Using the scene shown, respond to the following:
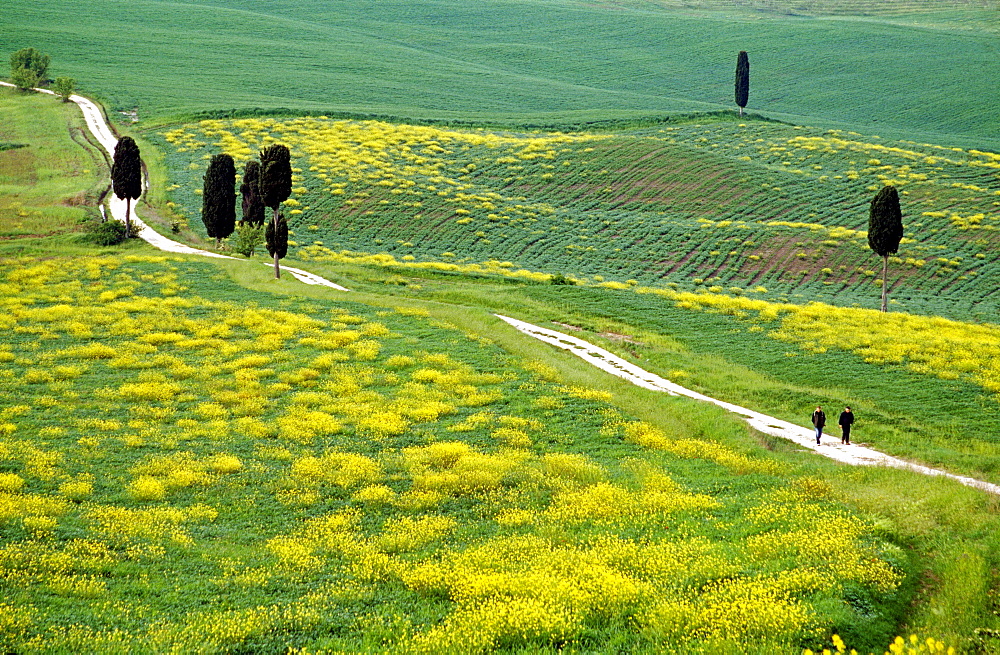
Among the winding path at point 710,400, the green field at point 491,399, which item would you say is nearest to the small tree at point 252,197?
the green field at point 491,399

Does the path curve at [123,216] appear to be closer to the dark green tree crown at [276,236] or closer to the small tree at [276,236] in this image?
the small tree at [276,236]

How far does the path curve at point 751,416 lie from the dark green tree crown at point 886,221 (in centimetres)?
2678

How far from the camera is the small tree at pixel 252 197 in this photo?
66.2 metres

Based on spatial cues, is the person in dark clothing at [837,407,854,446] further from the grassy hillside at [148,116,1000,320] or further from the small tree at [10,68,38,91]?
the small tree at [10,68,38,91]

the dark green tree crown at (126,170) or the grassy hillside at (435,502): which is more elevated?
the dark green tree crown at (126,170)

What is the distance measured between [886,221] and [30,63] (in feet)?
361

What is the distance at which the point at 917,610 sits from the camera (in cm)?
1588

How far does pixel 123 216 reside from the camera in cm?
7131

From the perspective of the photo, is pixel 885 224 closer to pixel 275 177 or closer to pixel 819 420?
pixel 819 420

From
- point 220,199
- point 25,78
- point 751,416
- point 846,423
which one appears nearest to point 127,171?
point 220,199

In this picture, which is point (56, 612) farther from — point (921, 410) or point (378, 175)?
point (378, 175)

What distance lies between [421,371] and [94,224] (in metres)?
44.5

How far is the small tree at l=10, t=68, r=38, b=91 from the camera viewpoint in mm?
111625

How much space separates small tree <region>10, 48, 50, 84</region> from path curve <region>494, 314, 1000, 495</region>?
9944 centimetres
